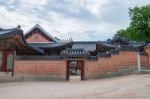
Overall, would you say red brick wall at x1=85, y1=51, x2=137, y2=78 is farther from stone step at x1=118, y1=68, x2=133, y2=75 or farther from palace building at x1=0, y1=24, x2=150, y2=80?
stone step at x1=118, y1=68, x2=133, y2=75

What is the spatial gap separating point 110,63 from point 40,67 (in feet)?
22.3

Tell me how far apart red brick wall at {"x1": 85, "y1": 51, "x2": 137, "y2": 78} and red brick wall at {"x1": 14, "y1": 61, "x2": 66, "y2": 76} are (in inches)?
97.9

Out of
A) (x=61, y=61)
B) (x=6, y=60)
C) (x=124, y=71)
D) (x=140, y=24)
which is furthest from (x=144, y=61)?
(x=140, y=24)

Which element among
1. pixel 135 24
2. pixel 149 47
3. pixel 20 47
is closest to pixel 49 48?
pixel 20 47

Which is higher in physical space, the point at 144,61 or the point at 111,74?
the point at 144,61

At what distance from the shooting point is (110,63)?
2444cm

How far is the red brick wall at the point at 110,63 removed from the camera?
23797 mm

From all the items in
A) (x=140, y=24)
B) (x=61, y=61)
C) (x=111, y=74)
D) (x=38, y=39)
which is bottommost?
(x=111, y=74)

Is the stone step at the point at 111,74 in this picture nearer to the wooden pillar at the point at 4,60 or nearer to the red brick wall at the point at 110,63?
the red brick wall at the point at 110,63

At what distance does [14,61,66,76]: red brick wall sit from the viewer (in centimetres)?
2344

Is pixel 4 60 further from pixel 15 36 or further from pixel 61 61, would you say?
pixel 61 61

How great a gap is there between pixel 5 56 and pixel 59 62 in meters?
5.11

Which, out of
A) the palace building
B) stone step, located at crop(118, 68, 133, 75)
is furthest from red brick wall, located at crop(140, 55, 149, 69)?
stone step, located at crop(118, 68, 133, 75)

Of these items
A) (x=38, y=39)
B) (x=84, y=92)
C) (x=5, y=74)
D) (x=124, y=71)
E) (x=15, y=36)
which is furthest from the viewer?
(x=38, y=39)
